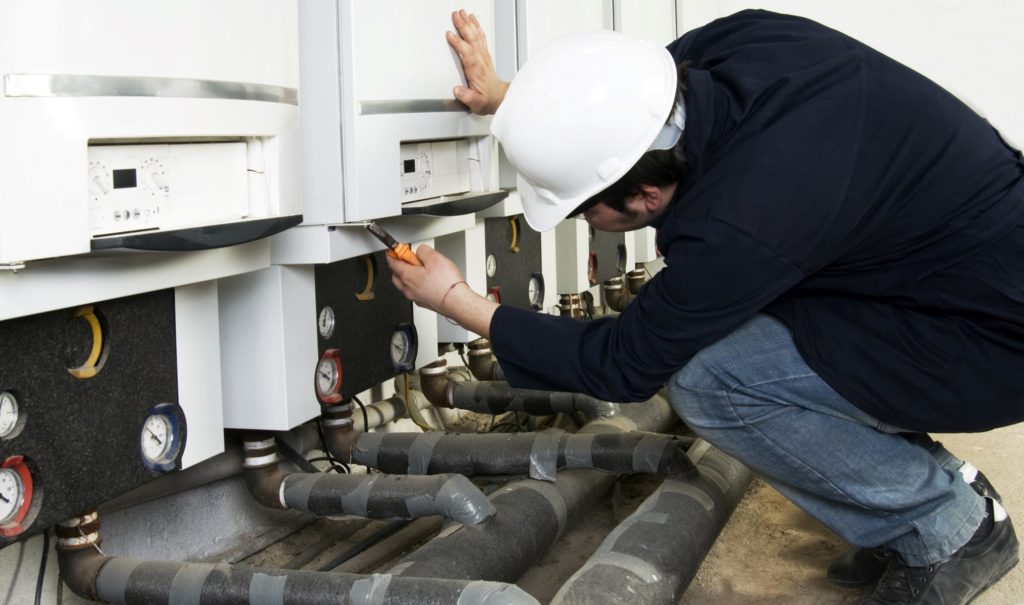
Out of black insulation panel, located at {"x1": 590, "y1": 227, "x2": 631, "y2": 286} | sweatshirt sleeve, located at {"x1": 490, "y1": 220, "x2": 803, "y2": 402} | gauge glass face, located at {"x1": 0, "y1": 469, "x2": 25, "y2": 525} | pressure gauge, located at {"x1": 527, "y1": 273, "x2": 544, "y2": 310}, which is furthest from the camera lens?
black insulation panel, located at {"x1": 590, "y1": 227, "x2": 631, "y2": 286}

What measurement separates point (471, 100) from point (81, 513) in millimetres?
790

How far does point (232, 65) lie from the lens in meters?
1.19

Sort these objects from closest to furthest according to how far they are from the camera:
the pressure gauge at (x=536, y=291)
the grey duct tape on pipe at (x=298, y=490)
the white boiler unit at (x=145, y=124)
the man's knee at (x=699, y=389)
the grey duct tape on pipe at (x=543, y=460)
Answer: the white boiler unit at (x=145, y=124) < the man's knee at (x=699, y=389) < the grey duct tape on pipe at (x=298, y=490) < the grey duct tape on pipe at (x=543, y=460) < the pressure gauge at (x=536, y=291)

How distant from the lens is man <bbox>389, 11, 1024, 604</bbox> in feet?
3.92

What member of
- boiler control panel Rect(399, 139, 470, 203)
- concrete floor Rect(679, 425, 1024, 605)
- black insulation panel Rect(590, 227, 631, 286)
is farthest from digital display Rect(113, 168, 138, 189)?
black insulation panel Rect(590, 227, 631, 286)

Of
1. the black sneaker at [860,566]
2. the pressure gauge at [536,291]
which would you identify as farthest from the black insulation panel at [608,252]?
the black sneaker at [860,566]

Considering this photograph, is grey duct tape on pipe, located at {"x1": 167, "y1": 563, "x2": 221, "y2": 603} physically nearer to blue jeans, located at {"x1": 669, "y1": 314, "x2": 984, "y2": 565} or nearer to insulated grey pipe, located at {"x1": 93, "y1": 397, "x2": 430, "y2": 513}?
insulated grey pipe, located at {"x1": 93, "y1": 397, "x2": 430, "y2": 513}

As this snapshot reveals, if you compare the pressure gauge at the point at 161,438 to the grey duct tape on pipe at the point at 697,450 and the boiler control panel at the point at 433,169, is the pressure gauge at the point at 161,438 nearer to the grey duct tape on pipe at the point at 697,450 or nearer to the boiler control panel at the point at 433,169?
the boiler control panel at the point at 433,169

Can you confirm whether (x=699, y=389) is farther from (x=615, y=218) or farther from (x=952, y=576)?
(x=952, y=576)

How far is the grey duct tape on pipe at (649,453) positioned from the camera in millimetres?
1587

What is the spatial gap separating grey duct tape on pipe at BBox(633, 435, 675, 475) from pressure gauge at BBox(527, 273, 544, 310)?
73 cm

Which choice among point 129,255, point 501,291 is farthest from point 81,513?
point 501,291

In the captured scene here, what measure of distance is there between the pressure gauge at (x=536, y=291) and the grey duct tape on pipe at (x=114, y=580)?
3.76 ft

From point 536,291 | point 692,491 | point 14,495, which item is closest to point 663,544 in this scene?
point 692,491
